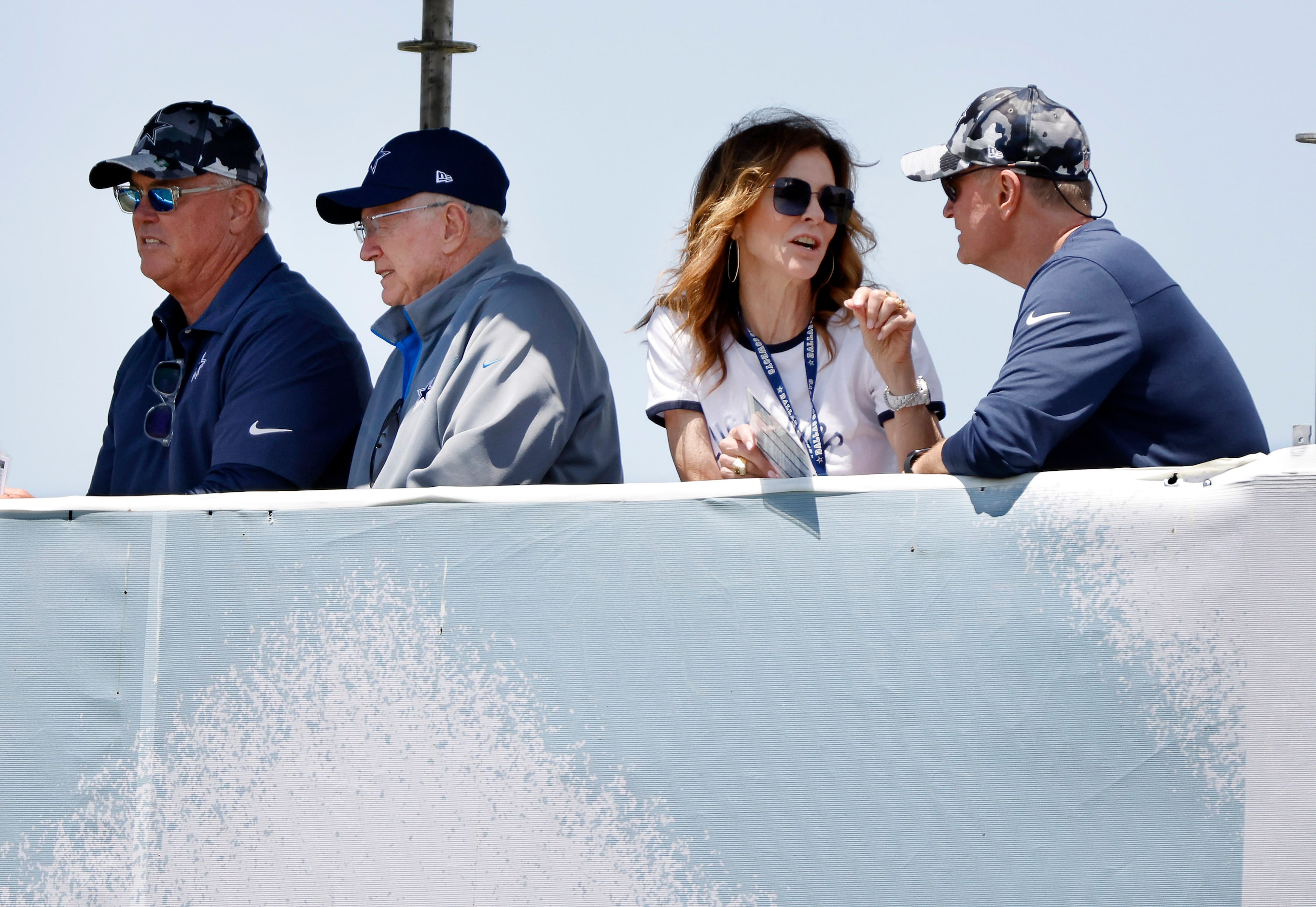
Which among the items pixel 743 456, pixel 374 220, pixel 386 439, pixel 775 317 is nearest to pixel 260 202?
pixel 374 220

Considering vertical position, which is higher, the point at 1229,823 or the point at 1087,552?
the point at 1087,552

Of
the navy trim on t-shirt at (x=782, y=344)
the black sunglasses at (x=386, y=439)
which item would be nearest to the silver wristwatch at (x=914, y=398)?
the navy trim on t-shirt at (x=782, y=344)

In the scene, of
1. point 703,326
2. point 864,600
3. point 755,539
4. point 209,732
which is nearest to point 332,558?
point 209,732

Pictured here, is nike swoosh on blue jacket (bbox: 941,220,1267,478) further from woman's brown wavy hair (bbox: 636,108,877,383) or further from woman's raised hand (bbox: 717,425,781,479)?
woman's brown wavy hair (bbox: 636,108,877,383)

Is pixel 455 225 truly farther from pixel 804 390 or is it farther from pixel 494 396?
pixel 804 390

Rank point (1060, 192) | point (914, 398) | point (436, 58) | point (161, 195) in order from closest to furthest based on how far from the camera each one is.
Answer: point (1060, 192)
point (914, 398)
point (161, 195)
point (436, 58)

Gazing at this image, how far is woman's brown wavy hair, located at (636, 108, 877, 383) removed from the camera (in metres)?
2.96

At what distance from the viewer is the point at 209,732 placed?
2.19m

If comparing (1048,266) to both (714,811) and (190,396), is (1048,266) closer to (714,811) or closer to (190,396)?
(714,811)

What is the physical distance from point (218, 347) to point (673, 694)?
166cm

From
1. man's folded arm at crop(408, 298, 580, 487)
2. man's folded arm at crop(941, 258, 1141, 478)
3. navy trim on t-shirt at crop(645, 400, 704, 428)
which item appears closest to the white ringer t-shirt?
navy trim on t-shirt at crop(645, 400, 704, 428)

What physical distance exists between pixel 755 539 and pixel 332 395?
54.9 inches

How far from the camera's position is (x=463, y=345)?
106 inches

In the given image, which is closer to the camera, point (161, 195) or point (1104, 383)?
point (1104, 383)
